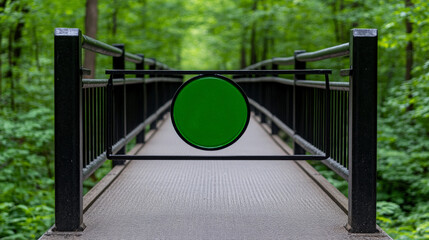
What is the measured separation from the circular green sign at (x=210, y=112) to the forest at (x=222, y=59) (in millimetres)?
3844

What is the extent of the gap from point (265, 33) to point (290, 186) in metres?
25.9

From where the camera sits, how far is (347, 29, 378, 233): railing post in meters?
3.39

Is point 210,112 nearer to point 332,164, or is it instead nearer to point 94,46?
point 94,46

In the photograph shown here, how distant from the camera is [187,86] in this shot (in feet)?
11.8

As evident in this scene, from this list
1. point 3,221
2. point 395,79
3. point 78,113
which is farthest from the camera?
point 395,79

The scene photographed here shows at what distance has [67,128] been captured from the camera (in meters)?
3.31

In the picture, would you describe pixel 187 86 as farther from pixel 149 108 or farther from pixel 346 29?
pixel 346 29

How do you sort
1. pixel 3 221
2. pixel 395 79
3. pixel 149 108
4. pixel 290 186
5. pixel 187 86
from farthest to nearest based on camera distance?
pixel 395 79
pixel 149 108
pixel 3 221
pixel 290 186
pixel 187 86

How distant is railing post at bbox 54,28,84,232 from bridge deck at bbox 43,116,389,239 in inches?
6.7

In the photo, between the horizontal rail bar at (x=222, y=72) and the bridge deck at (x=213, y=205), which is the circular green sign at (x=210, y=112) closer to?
the horizontal rail bar at (x=222, y=72)

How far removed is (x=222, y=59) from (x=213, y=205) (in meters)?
38.8

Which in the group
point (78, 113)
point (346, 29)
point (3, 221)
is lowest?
point (3, 221)

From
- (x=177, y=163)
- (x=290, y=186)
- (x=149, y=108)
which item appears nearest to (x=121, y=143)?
(x=177, y=163)

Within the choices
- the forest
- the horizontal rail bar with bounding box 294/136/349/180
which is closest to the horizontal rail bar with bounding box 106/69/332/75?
the horizontal rail bar with bounding box 294/136/349/180
